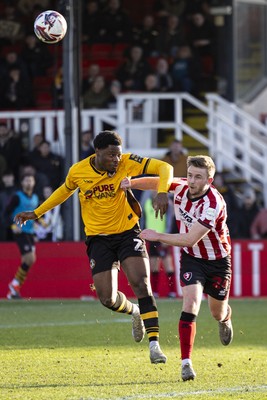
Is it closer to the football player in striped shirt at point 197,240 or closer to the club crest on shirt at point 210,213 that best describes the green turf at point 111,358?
the football player in striped shirt at point 197,240

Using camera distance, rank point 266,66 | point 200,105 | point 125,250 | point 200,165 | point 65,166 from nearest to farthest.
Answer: point 200,165 → point 125,250 → point 65,166 → point 200,105 → point 266,66

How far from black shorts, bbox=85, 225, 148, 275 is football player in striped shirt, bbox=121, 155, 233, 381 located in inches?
19.2

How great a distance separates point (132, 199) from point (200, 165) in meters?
1.35

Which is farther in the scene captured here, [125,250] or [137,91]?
[137,91]

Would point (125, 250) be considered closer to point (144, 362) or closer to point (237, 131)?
point (144, 362)

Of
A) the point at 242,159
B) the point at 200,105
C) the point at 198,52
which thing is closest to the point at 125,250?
the point at 200,105

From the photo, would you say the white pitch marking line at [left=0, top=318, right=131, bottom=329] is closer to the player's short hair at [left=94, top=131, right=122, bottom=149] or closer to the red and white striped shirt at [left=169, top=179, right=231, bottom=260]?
the player's short hair at [left=94, top=131, right=122, bottom=149]

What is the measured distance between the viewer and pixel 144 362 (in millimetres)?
11047

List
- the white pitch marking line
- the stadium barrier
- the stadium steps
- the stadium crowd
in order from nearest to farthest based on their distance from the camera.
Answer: the white pitch marking line < the stadium barrier < the stadium crowd < the stadium steps

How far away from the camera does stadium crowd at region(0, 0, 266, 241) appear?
20.9m

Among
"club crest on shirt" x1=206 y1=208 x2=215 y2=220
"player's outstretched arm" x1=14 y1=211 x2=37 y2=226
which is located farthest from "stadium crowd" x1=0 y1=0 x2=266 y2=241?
"club crest on shirt" x1=206 y1=208 x2=215 y2=220

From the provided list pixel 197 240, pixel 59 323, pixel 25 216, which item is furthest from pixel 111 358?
pixel 59 323

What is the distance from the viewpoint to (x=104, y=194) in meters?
11.0

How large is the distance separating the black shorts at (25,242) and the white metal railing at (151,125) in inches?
135
